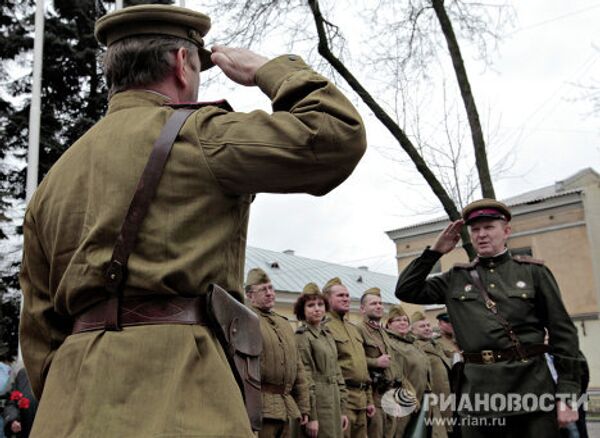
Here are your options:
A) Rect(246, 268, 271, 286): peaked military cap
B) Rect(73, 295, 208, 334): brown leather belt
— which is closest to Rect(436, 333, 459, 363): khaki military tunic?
Rect(246, 268, 271, 286): peaked military cap

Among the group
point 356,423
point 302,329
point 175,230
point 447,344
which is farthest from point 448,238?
point 447,344

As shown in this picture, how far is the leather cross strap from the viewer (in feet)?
12.9

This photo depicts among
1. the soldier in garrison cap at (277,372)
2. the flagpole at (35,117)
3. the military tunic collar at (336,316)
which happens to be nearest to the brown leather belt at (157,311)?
the soldier in garrison cap at (277,372)

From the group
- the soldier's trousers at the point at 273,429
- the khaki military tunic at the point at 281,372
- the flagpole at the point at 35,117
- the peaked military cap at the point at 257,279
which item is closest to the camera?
the soldier's trousers at the point at 273,429

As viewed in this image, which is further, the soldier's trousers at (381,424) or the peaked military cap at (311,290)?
the soldier's trousers at (381,424)

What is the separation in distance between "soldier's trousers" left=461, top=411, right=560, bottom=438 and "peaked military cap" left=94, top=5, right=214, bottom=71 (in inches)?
118

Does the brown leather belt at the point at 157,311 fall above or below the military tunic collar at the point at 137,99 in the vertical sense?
below

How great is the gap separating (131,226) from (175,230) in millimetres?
111

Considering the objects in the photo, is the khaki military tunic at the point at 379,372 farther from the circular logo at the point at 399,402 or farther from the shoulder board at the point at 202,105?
the shoulder board at the point at 202,105

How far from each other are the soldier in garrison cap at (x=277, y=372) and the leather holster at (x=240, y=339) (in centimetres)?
419

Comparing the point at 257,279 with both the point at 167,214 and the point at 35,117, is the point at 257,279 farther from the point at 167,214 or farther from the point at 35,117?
the point at 167,214

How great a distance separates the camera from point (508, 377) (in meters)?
3.90

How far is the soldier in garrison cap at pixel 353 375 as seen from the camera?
26.0 ft

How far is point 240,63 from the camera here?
1.92 meters
